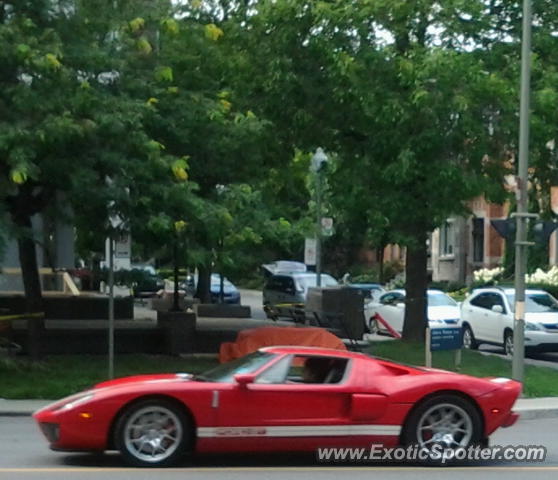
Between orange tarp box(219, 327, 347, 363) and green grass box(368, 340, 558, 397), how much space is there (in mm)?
1898

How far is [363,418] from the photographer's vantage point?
38.2ft

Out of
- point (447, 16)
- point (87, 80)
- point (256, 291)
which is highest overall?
point (447, 16)

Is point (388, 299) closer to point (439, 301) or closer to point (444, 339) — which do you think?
point (439, 301)

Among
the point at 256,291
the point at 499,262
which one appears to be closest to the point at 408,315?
the point at 499,262

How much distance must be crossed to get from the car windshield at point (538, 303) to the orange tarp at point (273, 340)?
7.58 m

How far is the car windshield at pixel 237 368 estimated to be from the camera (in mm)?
11867

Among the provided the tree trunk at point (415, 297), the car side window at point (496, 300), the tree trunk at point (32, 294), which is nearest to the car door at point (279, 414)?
the tree trunk at point (32, 294)

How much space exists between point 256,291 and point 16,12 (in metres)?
56.2

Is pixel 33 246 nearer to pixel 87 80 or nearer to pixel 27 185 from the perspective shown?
pixel 27 185

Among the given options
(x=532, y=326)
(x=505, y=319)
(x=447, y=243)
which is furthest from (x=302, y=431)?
(x=447, y=243)

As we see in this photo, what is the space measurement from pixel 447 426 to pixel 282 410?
5.34ft

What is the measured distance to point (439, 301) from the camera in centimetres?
3397

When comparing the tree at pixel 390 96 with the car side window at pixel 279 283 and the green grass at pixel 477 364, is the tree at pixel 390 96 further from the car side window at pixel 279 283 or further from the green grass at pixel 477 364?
the car side window at pixel 279 283

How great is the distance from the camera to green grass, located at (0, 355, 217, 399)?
62.1 ft
